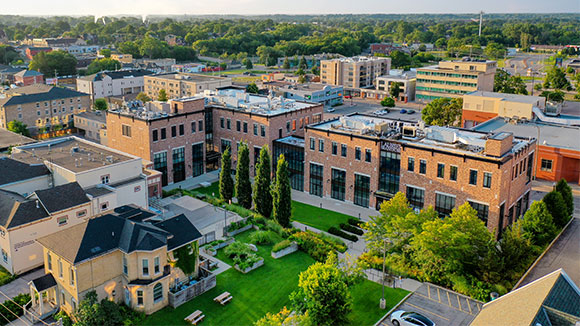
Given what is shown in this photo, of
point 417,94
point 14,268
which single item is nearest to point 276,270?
point 14,268

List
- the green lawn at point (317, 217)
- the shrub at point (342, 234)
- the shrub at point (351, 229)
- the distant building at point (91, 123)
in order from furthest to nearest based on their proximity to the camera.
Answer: the distant building at point (91, 123) → the green lawn at point (317, 217) → the shrub at point (351, 229) → the shrub at point (342, 234)

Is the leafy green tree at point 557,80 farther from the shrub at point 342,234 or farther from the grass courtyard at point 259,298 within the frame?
the grass courtyard at point 259,298

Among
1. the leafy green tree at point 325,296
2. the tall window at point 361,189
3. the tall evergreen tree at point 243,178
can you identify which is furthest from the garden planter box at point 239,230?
the leafy green tree at point 325,296

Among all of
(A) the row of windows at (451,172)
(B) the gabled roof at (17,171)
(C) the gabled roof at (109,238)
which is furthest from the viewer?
(B) the gabled roof at (17,171)

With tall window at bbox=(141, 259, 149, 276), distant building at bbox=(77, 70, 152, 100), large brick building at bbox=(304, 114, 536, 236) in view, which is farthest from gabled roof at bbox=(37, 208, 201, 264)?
distant building at bbox=(77, 70, 152, 100)

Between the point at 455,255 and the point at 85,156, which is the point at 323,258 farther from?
the point at 85,156

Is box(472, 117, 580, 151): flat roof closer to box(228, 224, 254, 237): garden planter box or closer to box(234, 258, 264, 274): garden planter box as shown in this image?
box(228, 224, 254, 237): garden planter box

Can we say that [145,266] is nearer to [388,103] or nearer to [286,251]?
[286,251]
